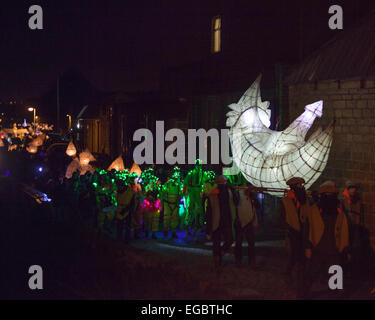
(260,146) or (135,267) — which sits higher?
(260,146)

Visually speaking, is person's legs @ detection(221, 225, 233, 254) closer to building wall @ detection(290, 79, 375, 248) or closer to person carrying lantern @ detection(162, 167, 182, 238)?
person carrying lantern @ detection(162, 167, 182, 238)

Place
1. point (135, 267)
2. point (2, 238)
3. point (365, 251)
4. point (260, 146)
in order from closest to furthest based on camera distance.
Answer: point (135, 267) → point (365, 251) → point (260, 146) → point (2, 238)

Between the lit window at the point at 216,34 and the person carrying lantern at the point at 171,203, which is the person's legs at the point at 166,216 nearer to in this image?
the person carrying lantern at the point at 171,203

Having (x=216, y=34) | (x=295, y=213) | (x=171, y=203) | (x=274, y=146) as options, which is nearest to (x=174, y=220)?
(x=171, y=203)

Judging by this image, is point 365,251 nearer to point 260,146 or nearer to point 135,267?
point 260,146

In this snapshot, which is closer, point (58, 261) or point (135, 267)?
point (135, 267)

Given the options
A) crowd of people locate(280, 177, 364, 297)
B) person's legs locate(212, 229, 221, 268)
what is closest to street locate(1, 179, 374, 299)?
person's legs locate(212, 229, 221, 268)

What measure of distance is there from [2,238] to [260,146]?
20.3ft

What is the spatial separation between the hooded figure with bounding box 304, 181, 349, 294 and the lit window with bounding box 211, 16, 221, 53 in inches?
494

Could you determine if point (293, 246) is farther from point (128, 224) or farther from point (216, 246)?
point (128, 224)

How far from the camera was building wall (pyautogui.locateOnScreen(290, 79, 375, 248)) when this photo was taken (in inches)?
478

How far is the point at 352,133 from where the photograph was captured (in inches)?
497
